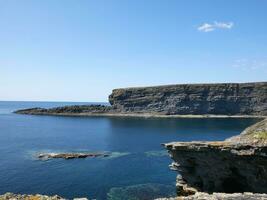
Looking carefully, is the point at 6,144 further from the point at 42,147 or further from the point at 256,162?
the point at 256,162

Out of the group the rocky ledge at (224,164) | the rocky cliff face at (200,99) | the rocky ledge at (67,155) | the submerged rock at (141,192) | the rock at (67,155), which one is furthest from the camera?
the rocky cliff face at (200,99)

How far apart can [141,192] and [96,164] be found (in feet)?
69.8

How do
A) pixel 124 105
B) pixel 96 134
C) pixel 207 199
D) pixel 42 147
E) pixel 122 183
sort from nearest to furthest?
pixel 207 199
pixel 122 183
pixel 42 147
pixel 96 134
pixel 124 105

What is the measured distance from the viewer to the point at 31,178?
56750mm

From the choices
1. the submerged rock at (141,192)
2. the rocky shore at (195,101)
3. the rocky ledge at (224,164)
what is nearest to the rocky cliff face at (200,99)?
the rocky shore at (195,101)

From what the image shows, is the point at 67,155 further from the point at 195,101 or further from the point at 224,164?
the point at 195,101

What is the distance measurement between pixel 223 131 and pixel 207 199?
10063 cm

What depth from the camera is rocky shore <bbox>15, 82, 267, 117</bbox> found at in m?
173

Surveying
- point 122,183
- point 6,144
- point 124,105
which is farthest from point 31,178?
point 124,105

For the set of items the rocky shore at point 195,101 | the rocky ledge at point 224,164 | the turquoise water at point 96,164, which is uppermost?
the rocky shore at point 195,101

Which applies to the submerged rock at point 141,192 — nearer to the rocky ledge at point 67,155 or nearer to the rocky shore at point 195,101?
the rocky ledge at point 67,155

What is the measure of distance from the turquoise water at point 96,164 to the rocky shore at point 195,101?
186 feet

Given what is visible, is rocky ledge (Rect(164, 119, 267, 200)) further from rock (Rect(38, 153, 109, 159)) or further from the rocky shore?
the rocky shore

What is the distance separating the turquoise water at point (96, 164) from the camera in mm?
50500
